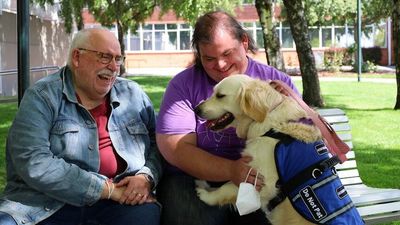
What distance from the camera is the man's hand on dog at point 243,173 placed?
10.3ft

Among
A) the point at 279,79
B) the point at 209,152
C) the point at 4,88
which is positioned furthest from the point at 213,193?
the point at 4,88

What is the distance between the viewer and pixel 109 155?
3289 millimetres

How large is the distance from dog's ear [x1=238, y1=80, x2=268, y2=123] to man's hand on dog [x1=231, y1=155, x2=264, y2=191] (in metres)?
0.24

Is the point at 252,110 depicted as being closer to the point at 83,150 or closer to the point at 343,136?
the point at 83,150

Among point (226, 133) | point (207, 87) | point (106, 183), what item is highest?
point (207, 87)

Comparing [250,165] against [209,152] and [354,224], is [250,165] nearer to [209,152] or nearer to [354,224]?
[209,152]

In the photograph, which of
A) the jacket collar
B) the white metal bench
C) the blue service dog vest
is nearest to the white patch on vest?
the blue service dog vest

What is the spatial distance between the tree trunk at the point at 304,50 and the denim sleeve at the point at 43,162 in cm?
1009

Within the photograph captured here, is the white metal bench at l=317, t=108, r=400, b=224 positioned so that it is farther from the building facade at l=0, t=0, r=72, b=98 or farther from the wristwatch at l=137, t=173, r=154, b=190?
the building facade at l=0, t=0, r=72, b=98

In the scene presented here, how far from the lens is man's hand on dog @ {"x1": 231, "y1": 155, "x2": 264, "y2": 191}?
123 inches

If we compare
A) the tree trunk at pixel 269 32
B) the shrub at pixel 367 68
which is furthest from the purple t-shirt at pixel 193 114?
the shrub at pixel 367 68

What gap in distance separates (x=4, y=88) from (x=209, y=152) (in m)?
16.0

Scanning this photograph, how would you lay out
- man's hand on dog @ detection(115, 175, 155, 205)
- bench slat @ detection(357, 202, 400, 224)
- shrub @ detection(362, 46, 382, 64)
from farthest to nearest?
1. shrub @ detection(362, 46, 382, 64)
2. bench slat @ detection(357, 202, 400, 224)
3. man's hand on dog @ detection(115, 175, 155, 205)

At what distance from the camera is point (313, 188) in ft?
9.70
